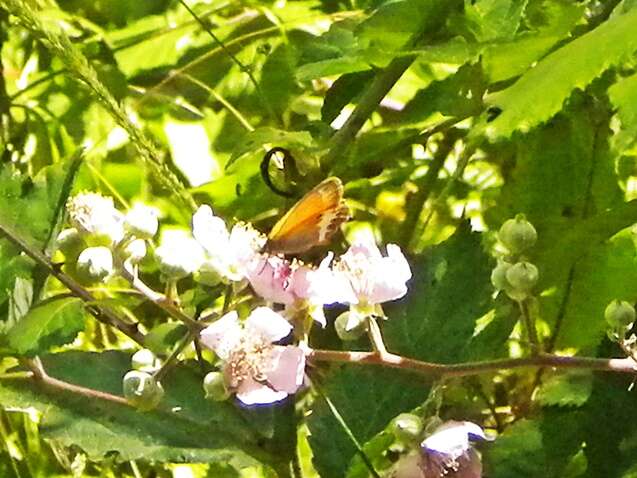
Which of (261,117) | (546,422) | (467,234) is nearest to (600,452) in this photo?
(546,422)

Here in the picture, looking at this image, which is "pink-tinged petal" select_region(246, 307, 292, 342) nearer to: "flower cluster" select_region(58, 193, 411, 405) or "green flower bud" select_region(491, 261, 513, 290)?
"flower cluster" select_region(58, 193, 411, 405)

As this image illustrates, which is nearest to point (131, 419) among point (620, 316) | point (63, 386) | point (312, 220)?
point (63, 386)

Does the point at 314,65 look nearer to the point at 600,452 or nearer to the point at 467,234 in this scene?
the point at 467,234

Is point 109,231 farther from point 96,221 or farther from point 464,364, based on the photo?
point 464,364

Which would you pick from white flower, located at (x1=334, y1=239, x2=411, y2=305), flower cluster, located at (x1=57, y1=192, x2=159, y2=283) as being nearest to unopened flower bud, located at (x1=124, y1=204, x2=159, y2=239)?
flower cluster, located at (x1=57, y1=192, x2=159, y2=283)

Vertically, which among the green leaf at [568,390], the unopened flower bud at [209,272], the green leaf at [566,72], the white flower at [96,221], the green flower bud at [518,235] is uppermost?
the green leaf at [566,72]

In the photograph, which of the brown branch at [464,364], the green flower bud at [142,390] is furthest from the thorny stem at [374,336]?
the green flower bud at [142,390]

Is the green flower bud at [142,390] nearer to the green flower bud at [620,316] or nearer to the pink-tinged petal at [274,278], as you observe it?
the pink-tinged petal at [274,278]
